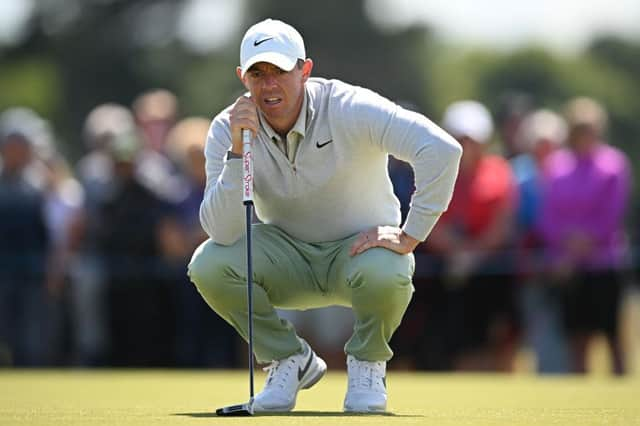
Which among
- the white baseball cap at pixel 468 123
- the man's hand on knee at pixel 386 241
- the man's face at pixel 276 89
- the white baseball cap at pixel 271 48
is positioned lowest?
the man's hand on knee at pixel 386 241

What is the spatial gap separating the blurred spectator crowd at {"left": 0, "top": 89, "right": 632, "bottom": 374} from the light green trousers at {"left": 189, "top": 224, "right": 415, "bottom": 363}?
4278 mm

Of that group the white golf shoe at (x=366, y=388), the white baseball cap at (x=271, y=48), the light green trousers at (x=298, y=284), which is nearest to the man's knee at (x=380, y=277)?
the light green trousers at (x=298, y=284)

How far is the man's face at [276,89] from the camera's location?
7.39 metres

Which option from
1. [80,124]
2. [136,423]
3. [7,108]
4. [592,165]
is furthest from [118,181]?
[7,108]

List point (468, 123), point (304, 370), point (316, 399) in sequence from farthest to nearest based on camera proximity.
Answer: point (468, 123) → point (316, 399) → point (304, 370)

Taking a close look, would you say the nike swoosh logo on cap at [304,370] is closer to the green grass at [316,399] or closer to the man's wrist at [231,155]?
the green grass at [316,399]

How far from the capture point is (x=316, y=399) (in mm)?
8797

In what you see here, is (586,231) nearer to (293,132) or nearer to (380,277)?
(380,277)

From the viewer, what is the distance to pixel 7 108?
147ft

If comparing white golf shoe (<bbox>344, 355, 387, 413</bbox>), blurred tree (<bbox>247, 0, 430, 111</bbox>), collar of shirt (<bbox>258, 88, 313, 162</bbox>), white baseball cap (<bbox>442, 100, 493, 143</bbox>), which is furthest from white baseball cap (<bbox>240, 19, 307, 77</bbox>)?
blurred tree (<bbox>247, 0, 430, 111</bbox>)

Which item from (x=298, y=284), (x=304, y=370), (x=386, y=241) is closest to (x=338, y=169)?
(x=386, y=241)

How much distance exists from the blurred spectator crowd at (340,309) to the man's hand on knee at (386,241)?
4.50 metres

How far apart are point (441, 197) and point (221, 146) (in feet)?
3.43

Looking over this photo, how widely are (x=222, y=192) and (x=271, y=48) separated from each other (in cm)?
69
